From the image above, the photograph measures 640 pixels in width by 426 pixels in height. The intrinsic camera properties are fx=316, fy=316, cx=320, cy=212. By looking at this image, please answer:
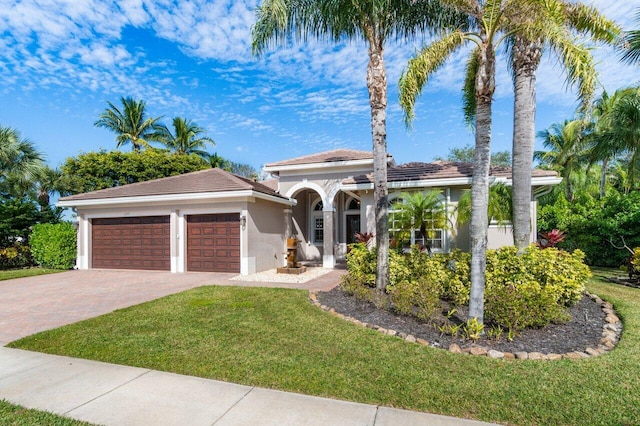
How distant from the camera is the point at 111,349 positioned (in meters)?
5.33

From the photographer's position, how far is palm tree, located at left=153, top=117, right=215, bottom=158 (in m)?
32.3

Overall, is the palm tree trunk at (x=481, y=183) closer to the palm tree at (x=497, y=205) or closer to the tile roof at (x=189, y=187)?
the palm tree at (x=497, y=205)

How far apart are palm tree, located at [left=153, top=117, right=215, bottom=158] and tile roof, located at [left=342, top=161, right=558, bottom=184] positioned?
83.8ft

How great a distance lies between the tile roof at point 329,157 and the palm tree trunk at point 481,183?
9.68 meters

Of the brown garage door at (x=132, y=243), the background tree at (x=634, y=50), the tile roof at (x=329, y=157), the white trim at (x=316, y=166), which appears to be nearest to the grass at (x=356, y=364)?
the brown garage door at (x=132, y=243)

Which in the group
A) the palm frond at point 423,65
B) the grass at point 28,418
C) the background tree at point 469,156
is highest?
the background tree at point 469,156

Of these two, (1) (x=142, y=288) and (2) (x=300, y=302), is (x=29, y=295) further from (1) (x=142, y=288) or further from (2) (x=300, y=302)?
(2) (x=300, y=302)

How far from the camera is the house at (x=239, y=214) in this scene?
12961 millimetres

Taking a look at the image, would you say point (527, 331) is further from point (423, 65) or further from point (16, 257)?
point (16, 257)

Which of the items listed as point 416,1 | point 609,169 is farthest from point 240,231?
point 609,169

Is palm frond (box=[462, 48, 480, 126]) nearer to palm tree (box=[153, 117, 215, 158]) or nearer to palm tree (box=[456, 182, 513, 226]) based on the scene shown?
palm tree (box=[456, 182, 513, 226])

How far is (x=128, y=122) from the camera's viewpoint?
3044 centimetres

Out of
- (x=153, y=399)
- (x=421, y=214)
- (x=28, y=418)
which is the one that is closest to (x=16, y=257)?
(x=28, y=418)

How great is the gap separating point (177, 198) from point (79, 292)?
513cm
